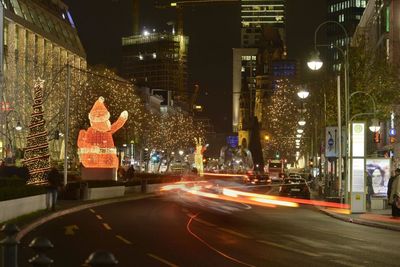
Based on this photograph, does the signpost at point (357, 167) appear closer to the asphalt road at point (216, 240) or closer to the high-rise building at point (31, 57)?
the asphalt road at point (216, 240)

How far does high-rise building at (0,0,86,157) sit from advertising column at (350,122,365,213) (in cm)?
2829

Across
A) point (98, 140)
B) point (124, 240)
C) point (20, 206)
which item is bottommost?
point (124, 240)

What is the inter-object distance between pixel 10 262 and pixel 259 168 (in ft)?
367

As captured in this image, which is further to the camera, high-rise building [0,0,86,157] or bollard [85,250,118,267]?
high-rise building [0,0,86,157]

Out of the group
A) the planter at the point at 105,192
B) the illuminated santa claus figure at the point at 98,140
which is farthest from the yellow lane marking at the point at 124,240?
the illuminated santa claus figure at the point at 98,140

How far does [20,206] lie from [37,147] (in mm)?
17288

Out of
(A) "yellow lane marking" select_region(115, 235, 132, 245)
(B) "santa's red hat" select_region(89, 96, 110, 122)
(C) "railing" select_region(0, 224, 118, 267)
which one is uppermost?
(B) "santa's red hat" select_region(89, 96, 110, 122)

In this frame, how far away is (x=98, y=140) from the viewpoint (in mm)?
46469

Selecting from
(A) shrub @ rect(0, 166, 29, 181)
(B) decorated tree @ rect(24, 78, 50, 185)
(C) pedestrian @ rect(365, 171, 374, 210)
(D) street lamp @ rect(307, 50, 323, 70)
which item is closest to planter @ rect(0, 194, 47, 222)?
(A) shrub @ rect(0, 166, 29, 181)

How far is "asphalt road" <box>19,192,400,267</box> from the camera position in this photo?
15133 millimetres

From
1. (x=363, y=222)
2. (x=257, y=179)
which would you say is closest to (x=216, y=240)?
(x=363, y=222)

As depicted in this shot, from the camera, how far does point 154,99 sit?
162000mm

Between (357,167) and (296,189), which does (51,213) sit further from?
(296,189)

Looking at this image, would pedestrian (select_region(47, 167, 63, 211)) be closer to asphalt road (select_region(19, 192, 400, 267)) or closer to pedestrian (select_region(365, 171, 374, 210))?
asphalt road (select_region(19, 192, 400, 267))
